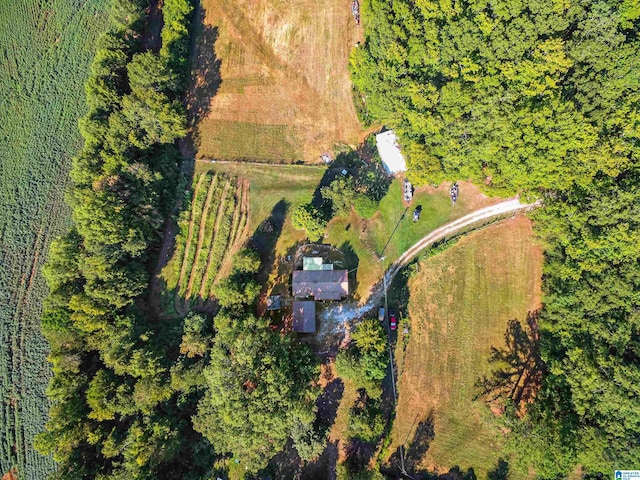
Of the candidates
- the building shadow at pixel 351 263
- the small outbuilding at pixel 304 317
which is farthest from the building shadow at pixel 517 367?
the small outbuilding at pixel 304 317

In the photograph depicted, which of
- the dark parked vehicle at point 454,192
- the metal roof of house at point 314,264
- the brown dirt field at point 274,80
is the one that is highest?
the brown dirt field at point 274,80

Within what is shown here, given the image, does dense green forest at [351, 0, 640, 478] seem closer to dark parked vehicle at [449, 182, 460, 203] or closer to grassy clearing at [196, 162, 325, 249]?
dark parked vehicle at [449, 182, 460, 203]

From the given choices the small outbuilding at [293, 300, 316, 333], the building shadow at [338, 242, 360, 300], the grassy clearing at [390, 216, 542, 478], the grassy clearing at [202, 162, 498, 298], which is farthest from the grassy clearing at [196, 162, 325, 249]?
the grassy clearing at [390, 216, 542, 478]

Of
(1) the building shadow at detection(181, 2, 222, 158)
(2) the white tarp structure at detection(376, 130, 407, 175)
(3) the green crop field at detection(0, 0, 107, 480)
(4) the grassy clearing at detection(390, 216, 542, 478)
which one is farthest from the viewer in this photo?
(1) the building shadow at detection(181, 2, 222, 158)

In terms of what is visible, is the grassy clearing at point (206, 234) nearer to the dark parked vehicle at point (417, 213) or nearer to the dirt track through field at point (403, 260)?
the dirt track through field at point (403, 260)

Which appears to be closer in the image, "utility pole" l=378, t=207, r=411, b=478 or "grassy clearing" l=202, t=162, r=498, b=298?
"utility pole" l=378, t=207, r=411, b=478

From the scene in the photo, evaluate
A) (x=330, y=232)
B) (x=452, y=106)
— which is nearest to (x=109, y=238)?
(x=330, y=232)
